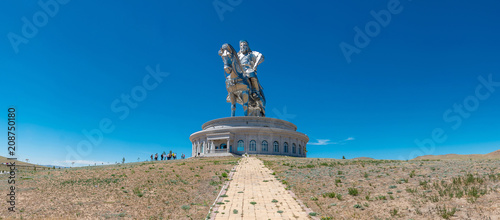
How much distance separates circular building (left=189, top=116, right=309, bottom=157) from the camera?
45406mm

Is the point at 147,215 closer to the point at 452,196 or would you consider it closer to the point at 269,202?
the point at 269,202

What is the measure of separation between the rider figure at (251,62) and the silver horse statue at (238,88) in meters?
1.12

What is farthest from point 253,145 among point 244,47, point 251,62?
point 244,47

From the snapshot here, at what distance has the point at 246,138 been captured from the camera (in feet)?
151

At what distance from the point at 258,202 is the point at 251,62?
144ft

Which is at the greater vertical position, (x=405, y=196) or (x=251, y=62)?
(x=251, y=62)

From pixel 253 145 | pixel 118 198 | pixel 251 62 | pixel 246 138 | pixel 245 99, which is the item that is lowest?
pixel 118 198

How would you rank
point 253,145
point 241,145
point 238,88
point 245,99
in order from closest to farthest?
point 253,145, point 241,145, point 238,88, point 245,99

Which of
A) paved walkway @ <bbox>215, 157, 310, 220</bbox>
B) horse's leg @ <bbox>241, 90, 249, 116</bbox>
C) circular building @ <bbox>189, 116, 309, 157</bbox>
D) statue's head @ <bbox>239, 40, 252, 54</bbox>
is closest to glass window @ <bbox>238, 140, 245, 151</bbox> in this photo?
circular building @ <bbox>189, 116, 309, 157</bbox>

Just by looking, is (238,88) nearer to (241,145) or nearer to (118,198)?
(241,145)

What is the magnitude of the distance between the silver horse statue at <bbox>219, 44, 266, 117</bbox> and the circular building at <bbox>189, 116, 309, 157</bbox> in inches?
184

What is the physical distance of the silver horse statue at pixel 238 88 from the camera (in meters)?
47.5

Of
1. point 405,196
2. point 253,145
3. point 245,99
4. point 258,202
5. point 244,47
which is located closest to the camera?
point 405,196

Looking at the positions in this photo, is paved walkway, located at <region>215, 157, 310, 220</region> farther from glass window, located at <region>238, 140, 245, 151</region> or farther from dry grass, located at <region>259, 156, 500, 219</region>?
glass window, located at <region>238, 140, 245, 151</region>
